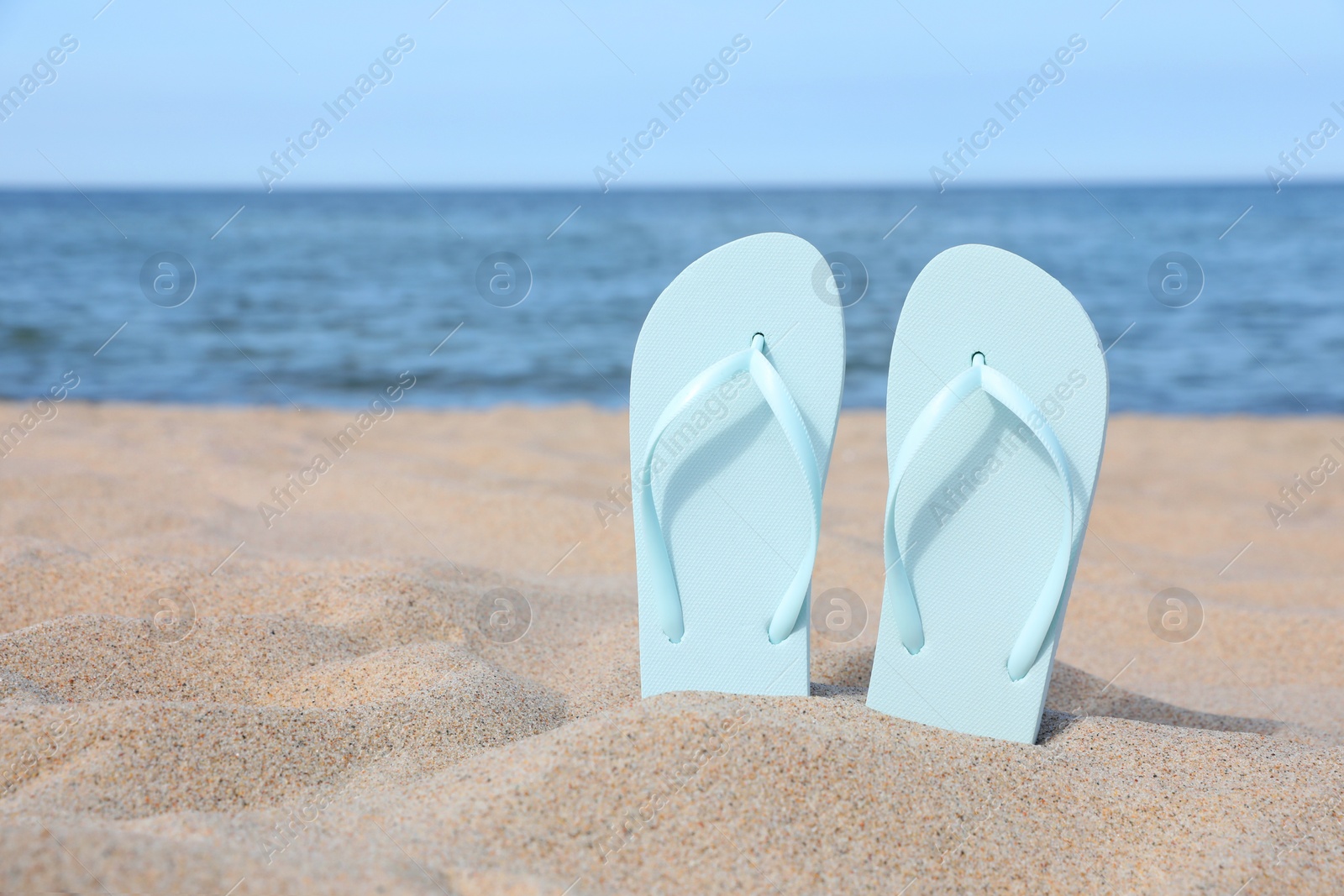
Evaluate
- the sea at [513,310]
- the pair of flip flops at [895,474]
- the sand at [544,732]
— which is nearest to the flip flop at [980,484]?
the pair of flip flops at [895,474]

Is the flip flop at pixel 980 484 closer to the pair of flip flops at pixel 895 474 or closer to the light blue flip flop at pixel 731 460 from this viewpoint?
the pair of flip flops at pixel 895 474

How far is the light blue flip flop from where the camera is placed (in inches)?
66.9

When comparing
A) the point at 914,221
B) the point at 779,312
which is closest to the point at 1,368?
the point at 779,312

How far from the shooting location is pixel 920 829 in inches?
49.0

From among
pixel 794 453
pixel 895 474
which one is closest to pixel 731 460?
pixel 794 453

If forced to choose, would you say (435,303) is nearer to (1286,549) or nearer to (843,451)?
(843,451)

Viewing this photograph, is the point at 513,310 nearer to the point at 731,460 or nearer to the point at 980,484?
the point at 731,460

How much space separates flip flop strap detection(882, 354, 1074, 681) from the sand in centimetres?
18

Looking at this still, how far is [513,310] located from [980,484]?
8.98 m

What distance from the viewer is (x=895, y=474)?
158cm

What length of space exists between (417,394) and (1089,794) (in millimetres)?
6175

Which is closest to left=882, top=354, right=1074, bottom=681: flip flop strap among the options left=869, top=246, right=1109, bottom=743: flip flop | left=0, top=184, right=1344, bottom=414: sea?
left=869, top=246, right=1109, bottom=743: flip flop

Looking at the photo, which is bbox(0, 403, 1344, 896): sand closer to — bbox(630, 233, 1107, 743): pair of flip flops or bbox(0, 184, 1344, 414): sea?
bbox(630, 233, 1107, 743): pair of flip flops

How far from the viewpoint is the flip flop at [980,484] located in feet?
5.22
